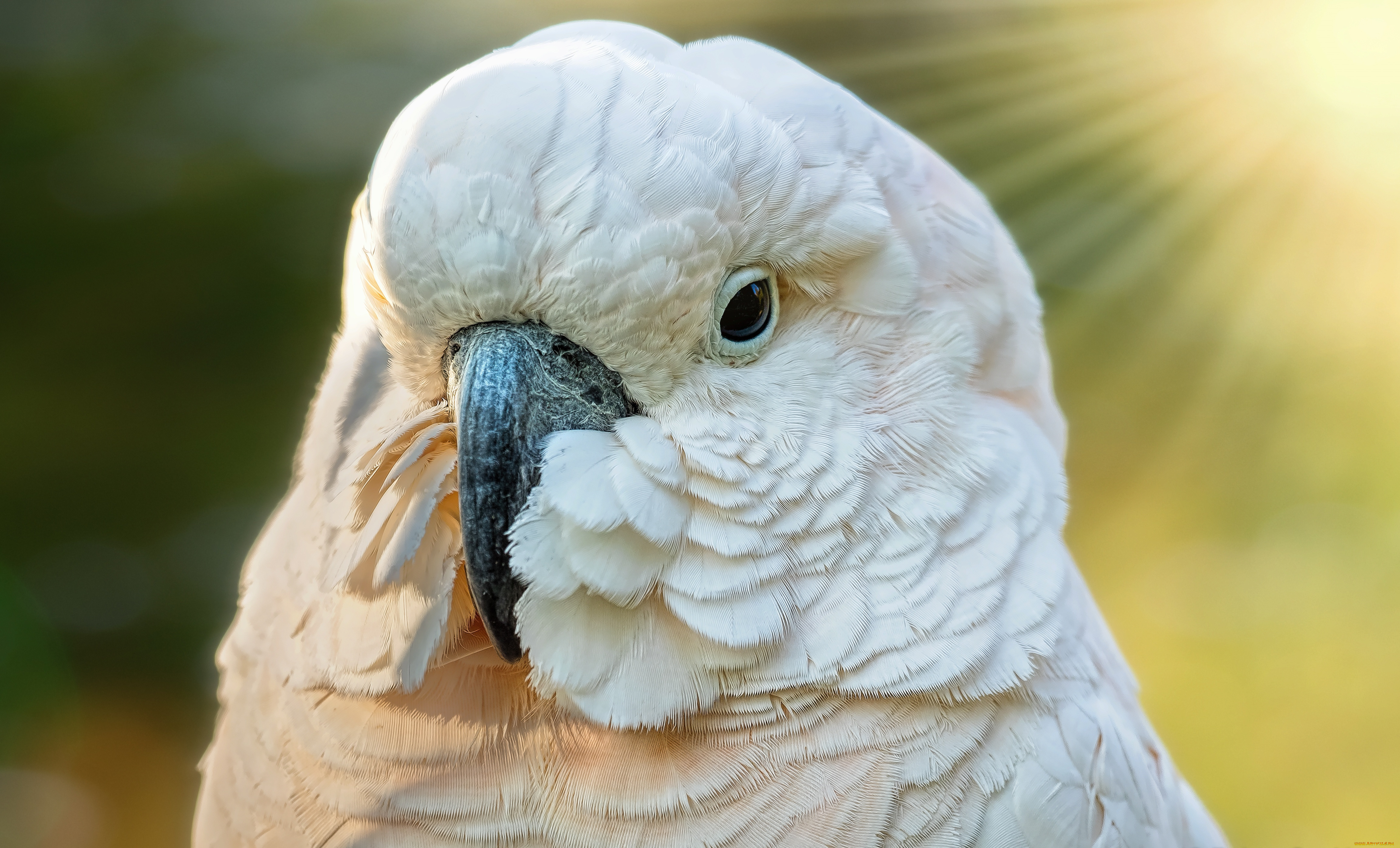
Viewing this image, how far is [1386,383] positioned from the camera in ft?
6.06

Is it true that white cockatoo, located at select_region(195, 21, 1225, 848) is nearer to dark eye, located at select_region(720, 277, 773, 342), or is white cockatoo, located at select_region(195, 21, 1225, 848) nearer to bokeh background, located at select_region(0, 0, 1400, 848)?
dark eye, located at select_region(720, 277, 773, 342)

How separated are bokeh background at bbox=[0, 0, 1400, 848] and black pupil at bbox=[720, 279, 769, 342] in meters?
1.30

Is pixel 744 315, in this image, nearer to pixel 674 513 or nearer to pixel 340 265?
pixel 674 513

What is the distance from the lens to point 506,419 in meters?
0.59

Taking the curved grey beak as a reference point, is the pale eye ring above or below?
above

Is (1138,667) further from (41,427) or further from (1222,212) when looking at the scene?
(41,427)

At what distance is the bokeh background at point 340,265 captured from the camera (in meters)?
1.72

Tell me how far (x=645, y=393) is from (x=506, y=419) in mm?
101

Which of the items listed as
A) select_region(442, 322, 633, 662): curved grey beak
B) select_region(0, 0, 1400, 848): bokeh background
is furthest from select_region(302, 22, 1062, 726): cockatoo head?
select_region(0, 0, 1400, 848): bokeh background

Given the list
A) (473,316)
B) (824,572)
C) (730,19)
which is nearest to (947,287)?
(824,572)

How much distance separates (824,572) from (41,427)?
179cm

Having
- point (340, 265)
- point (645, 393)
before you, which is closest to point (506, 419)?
point (645, 393)

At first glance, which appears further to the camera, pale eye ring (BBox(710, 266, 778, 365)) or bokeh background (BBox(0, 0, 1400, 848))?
bokeh background (BBox(0, 0, 1400, 848))

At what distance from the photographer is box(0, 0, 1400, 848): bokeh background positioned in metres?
1.72
